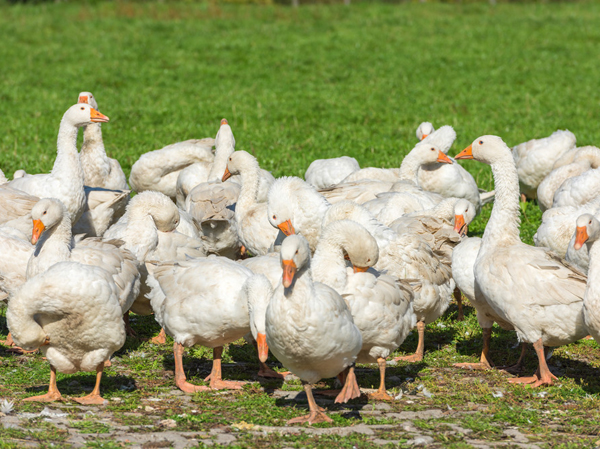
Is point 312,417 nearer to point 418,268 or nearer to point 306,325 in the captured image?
point 306,325

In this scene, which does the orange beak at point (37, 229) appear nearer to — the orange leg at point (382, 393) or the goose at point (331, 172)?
the orange leg at point (382, 393)

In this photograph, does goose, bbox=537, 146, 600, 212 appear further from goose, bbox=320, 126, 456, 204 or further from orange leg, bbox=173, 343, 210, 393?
orange leg, bbox=173, 343, 210, 393

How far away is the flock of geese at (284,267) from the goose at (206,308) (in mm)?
16

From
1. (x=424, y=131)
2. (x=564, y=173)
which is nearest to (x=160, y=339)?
(x=564, y=173)

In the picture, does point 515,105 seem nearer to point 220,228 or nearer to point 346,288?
point 220,228

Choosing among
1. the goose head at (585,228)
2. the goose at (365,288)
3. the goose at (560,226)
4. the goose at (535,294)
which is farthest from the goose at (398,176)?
the goose head at (585,228)

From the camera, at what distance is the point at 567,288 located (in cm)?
711

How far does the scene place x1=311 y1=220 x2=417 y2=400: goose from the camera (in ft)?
22.1

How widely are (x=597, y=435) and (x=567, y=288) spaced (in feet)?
5.28

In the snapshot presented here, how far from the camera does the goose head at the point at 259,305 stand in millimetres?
6406

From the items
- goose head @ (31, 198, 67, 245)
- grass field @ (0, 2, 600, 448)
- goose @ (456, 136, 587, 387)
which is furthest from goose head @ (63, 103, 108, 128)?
goose @ (456, 136, 587, 387)

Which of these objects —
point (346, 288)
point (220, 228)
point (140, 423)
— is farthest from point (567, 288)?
point (220, 228)

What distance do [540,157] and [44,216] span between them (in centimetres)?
942

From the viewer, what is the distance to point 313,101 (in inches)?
816
